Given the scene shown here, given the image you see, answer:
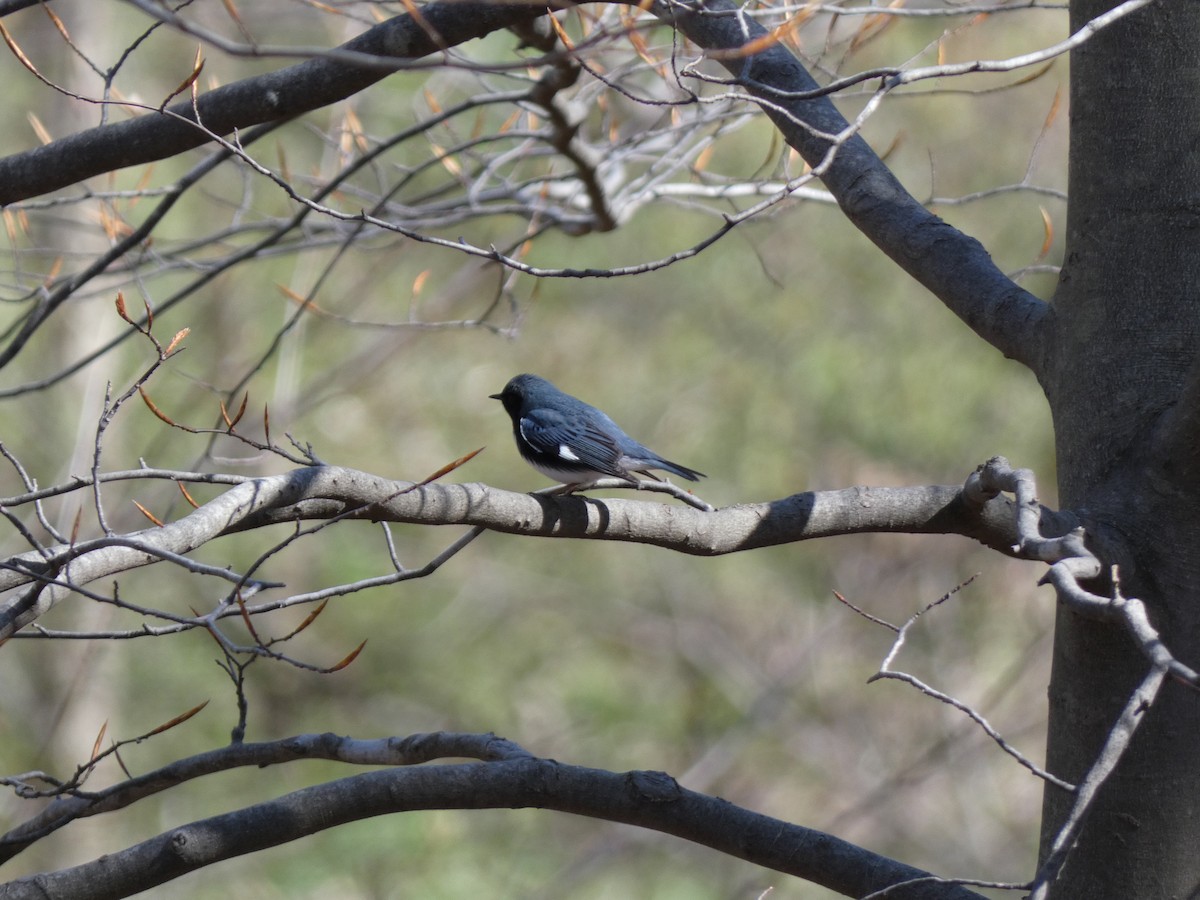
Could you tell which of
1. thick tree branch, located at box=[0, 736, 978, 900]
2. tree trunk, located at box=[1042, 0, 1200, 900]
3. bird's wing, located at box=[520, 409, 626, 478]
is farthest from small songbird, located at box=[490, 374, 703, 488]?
tree trunk, located at box=[1042, 0, 1200, 900]

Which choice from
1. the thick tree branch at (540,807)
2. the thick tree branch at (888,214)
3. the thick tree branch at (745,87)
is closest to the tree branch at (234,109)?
the thick tree branch at (745,87)

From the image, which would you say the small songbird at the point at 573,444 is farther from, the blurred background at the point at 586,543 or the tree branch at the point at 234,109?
the blurred background at the point at 586,543

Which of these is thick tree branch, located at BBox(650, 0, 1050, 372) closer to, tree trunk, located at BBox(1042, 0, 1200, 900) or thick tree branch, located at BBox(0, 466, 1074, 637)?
tree trunk, located at BBox(1042, 0, 1200, 900)

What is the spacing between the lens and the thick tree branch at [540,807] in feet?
7.37

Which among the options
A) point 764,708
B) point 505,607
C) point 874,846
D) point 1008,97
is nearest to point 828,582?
point 764,708

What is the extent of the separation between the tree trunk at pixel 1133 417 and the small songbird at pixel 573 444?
5.52 feet

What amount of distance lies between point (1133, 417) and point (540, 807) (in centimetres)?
148

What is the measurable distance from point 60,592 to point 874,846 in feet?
24.6

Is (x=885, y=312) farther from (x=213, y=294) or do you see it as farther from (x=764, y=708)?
(x=213, y=294)

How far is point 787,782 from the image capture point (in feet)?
28.7

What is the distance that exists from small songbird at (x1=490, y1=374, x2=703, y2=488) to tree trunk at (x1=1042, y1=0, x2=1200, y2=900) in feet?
5.52

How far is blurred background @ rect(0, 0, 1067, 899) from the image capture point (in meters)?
8.16

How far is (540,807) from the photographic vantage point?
2.26 metres

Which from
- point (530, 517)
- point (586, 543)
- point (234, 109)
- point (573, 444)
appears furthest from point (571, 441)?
point (586, 543)
